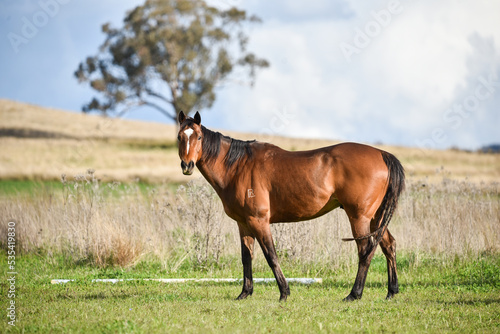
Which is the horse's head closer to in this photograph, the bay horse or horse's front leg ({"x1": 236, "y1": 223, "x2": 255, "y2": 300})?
the bay horse

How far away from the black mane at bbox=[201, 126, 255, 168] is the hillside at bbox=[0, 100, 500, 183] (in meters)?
17.0

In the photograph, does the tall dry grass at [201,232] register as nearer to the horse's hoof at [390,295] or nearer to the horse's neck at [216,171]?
the horse's hoof at [390,295]

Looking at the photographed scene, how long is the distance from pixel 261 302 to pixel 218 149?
218cm

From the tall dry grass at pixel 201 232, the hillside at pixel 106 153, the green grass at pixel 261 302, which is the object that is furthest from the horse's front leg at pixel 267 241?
the hillside at pixel 106 153

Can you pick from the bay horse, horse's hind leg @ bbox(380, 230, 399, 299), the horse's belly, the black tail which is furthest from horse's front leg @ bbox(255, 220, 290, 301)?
horse's hind leg @ bbox(380, 230, 399, 299)

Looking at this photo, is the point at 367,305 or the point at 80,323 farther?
the point at 367,305

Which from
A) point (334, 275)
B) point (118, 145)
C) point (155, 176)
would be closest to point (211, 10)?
point (118, 145)

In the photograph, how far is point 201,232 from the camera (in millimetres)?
10852

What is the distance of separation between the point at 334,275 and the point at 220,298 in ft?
9.22

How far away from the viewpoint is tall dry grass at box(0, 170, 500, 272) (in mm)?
10477

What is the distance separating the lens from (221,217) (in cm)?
1122

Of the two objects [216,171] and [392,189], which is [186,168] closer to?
[216,171]

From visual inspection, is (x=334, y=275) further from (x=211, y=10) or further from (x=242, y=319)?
(x=211, y=10)

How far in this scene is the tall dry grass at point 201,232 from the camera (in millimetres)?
10477
